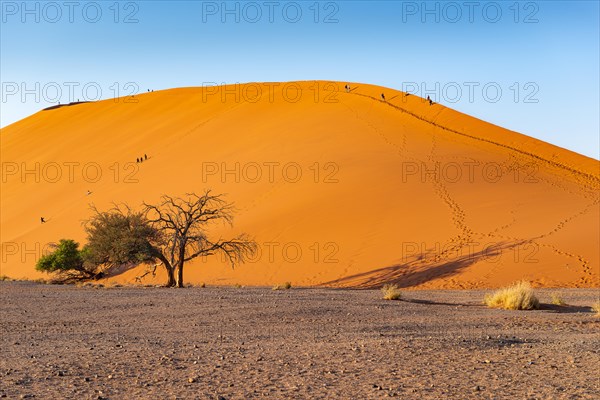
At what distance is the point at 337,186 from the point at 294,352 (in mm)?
28088

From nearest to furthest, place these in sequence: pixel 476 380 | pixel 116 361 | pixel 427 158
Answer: pixel 476 380 < pixel 116 361 < pixel 427 158

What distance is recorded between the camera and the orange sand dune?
2844 cm

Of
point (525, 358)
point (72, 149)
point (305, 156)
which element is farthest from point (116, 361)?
point (72, 149)

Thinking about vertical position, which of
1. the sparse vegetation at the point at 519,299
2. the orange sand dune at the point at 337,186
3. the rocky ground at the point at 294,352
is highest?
the orange sand dune at the point at 337,186

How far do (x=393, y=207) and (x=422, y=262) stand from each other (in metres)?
6.10

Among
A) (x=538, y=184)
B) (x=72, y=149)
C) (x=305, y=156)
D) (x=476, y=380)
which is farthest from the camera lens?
(x=72, y=149)

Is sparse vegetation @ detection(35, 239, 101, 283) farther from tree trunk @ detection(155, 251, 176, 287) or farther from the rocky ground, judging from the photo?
the rocky ground

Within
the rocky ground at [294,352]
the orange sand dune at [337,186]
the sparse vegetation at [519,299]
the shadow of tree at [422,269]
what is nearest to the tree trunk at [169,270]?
the orange sand dune at [337,186]

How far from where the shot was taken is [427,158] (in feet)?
135

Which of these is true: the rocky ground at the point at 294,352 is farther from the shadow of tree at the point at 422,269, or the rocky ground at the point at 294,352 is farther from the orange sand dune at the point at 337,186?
the orange sand dune at the point at 337,186

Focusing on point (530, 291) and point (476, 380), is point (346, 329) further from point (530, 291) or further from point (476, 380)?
point (530, 291)

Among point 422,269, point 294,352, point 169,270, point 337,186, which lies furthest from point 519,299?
point 337,186

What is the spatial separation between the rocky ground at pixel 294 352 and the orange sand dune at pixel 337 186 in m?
11.9

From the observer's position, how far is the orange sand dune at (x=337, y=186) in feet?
93.3
